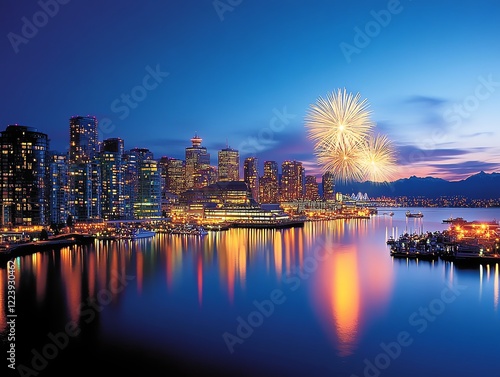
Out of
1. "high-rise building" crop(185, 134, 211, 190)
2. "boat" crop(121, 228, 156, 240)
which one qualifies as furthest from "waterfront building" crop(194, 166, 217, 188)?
"boat" crop(121, 228, 156, 240)

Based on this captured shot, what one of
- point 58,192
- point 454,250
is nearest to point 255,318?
point 454,250

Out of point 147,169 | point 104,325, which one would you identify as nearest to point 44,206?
point 147,169

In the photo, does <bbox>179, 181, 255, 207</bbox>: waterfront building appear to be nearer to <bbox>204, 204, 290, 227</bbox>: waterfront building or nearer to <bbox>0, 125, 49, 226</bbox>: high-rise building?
<bbox>204, 204, 290, 227</bbox>: waterfront building

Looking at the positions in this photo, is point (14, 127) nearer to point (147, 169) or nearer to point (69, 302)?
point (147, 169)

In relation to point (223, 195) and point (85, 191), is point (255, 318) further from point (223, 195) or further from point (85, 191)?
point (223, 195)

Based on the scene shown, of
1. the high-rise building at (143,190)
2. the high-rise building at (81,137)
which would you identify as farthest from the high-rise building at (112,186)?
the high-rise building at (81,137)

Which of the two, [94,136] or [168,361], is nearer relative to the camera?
[168,361]

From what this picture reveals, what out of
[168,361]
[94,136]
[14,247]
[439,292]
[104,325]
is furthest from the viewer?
[94,136]
